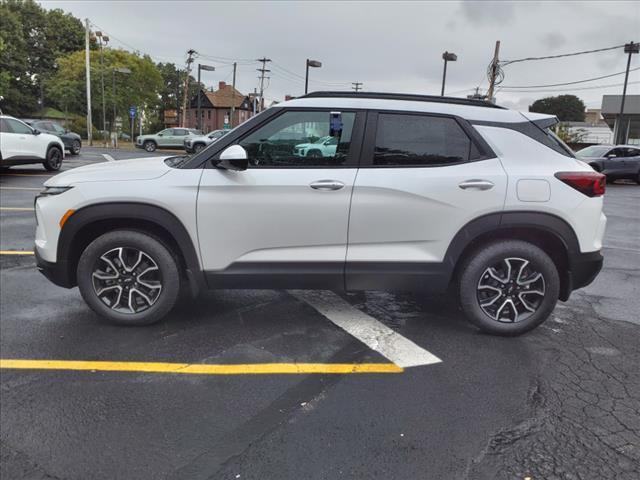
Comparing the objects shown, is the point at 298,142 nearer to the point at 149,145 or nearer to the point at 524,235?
the point at 524,235

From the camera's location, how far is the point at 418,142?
3773mm

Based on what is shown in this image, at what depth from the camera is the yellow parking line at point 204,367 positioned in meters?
3.31

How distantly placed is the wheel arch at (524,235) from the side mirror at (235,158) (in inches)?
64.0

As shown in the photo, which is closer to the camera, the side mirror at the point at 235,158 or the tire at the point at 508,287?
the side mirror at the point at 235,158

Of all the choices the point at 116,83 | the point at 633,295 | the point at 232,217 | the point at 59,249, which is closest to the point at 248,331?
the point at 232,217

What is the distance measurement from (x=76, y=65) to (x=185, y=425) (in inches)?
2187

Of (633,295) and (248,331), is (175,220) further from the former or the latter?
(633,295)

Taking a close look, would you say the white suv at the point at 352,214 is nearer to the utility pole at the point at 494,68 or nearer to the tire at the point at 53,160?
the tire at the point at 53,160

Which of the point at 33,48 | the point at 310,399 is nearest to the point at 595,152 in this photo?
the point at 310,399

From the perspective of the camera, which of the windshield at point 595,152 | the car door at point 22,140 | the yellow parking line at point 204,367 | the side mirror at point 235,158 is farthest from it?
the windshield at point 595,152

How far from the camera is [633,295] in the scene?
5.19 m

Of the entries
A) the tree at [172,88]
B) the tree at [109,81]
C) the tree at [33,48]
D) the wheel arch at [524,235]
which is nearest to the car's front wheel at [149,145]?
the tree at [109,81]

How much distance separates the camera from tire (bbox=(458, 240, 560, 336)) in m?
3.78

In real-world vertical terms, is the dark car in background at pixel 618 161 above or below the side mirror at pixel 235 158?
above
